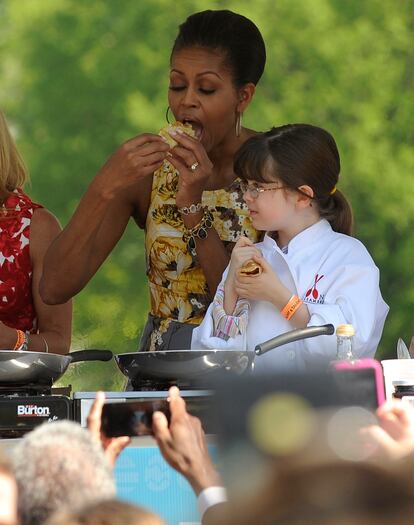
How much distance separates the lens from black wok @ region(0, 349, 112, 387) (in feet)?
9.41

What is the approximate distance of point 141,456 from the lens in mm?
2592

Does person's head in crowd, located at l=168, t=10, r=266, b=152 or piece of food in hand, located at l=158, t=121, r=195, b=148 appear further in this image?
person's head in crowd, located at l=168, t=10, r=266, b=152

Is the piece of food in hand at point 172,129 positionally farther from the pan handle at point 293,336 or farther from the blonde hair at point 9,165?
the pan handle at point 293,336

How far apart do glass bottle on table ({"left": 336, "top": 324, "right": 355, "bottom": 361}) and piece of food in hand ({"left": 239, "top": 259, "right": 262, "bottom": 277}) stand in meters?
0.36

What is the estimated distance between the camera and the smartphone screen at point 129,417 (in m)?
2.49

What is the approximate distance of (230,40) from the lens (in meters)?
3.77

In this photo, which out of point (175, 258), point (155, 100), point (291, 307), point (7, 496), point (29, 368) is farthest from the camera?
point (155, 100)

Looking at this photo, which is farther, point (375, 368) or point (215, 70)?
point (215, 70)

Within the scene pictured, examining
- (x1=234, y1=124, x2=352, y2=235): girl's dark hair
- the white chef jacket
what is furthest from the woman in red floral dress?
(x1=234, y1=124, x2=352, y2=235): girl's dark hair

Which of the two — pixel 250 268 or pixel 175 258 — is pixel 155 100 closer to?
pixel 175 258

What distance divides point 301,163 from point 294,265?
1.03 ft

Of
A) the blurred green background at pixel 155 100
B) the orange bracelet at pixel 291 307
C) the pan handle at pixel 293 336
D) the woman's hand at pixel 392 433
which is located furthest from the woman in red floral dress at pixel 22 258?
the woman's hand at pixel 392 433

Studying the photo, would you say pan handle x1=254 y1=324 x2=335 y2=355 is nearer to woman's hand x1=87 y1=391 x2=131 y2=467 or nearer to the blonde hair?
woman's hand x1=87 y1=391 x2=131 y2=467

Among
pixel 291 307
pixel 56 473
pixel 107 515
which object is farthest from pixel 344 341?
pixel 107 515
